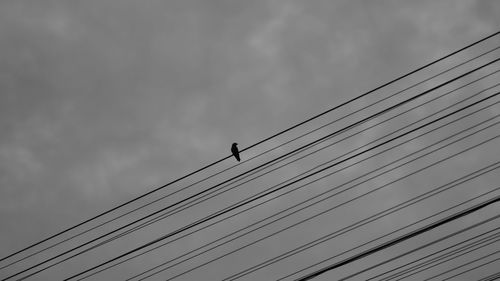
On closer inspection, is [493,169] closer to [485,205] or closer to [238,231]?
[485,205]

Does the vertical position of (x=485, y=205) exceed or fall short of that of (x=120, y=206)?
it falls short

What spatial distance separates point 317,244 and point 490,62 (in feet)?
18.5

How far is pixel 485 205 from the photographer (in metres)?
10.9

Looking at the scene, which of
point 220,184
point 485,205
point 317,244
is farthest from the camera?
point 317,244

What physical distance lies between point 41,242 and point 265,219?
17.9ft

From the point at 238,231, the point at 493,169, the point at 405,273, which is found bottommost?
the point at 405,273

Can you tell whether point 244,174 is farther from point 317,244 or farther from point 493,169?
point 493,169

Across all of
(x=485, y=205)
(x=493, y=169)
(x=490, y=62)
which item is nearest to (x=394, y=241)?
(x=485, y=205)

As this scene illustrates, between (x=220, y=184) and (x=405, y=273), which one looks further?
(x=405, y=273)

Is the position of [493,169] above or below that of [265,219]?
below

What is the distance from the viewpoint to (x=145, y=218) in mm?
12727

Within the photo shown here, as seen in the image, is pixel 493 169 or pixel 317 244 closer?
pixel 493 169

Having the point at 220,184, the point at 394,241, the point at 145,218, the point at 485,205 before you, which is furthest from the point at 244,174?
the point at 485,205

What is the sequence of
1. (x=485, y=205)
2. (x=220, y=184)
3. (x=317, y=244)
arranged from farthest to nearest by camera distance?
(x=317, y=244)
(x=220, y=184)
(x=485, y=205)
